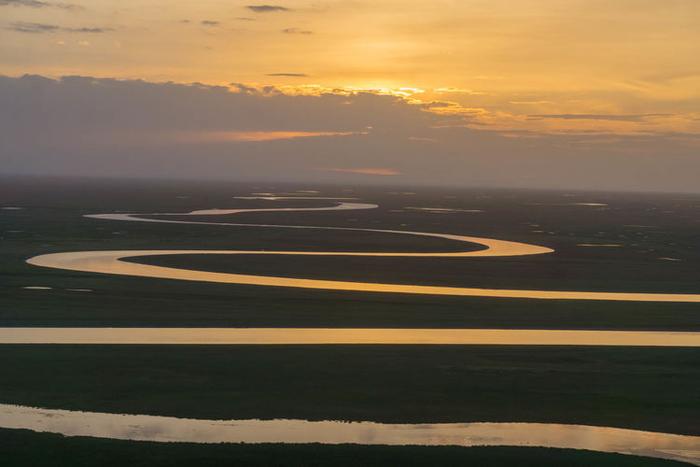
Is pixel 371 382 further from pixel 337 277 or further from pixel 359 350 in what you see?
pixel 337 277

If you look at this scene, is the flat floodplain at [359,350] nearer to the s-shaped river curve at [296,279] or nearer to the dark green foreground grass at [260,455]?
the s-shaped river curve at [296,279]

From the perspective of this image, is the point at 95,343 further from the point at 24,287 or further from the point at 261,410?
the point at 24,287

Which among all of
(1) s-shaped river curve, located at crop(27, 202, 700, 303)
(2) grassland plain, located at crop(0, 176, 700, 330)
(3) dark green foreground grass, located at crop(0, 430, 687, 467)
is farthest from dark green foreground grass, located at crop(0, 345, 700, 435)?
(1) s-shaped river curve, located at crop(27, 202, 700, 303)

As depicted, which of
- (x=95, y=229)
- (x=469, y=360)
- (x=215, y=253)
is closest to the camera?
(x=469, y=360)

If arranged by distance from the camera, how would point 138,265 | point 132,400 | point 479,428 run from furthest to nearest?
point 138,265 → point 132,400 → point 479,428

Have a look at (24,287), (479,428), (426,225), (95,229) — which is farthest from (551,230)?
(479,428)

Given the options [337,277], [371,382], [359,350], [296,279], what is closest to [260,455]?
[371,382]

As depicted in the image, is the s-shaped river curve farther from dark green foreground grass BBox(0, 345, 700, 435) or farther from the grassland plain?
dark green foreground grass BBox(0, 345, 700, 435)
